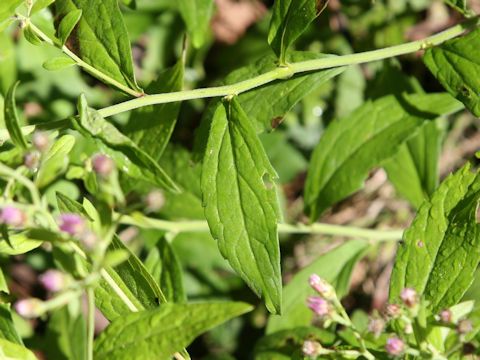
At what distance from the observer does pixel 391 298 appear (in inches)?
72.4

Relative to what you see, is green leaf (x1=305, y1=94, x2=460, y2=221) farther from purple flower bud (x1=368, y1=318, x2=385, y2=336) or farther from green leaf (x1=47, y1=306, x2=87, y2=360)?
green leaf (x1=47, y1=306, x2=87, y2=360)

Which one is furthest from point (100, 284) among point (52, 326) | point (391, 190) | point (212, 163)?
point (391, 190)

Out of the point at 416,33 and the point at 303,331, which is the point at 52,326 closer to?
the point at 303,331

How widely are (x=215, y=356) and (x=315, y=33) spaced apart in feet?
6.33

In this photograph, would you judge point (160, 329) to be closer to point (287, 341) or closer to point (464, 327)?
point (464, 327)

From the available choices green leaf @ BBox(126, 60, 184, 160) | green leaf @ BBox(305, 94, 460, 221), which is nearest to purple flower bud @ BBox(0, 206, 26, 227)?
green leaf @ BBox(126, 60, 184, 160)

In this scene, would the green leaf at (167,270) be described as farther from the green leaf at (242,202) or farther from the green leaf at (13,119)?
the green leaf at (13,119)

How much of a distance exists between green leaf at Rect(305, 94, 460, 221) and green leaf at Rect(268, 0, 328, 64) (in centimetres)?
70

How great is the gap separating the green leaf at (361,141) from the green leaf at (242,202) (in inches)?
28.6

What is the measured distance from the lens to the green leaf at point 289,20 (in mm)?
1715

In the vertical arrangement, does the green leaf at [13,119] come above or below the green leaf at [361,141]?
above

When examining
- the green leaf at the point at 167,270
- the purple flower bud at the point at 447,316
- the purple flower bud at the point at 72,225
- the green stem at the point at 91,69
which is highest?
the green stem at the point at 91,69

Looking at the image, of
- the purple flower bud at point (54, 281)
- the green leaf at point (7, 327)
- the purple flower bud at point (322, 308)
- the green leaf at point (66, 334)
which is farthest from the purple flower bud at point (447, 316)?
the green leaf at point (66, 334)

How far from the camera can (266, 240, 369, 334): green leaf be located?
255cm
